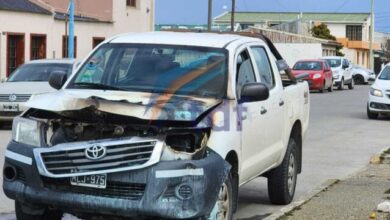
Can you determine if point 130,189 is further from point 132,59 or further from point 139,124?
point 132,59

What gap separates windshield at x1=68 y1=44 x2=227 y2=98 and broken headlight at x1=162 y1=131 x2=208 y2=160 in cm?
86

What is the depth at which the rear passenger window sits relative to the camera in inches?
301

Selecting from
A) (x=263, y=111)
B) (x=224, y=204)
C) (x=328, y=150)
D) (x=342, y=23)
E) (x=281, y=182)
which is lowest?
(x=328, y=150)

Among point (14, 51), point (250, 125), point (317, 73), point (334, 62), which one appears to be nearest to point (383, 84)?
point (317, 73)

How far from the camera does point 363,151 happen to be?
45.0ft

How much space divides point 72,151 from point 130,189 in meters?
0.55

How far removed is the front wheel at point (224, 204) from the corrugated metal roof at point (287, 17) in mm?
84519

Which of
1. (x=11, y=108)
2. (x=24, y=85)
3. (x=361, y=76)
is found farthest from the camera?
(x=361, y=76)

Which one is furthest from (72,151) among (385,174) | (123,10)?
(123,10)

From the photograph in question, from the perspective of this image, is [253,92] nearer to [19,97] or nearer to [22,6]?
[19,97]

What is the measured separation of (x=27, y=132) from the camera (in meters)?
5.83

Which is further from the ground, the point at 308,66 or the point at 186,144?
the point at 308,66

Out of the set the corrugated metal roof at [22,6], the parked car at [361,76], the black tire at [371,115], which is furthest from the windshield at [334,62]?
the black tire at [371,115]

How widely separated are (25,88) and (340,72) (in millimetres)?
25285
